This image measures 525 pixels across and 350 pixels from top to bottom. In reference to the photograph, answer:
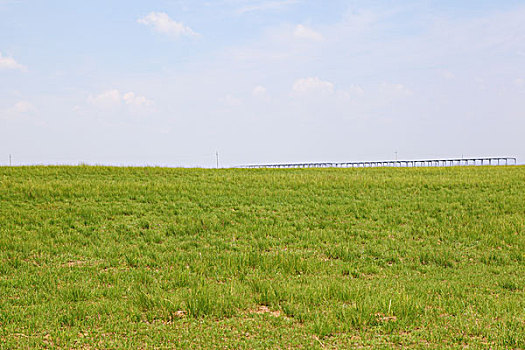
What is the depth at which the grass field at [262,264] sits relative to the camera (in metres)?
7.42

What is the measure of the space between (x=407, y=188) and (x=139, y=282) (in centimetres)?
1942

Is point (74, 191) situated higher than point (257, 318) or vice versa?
point (74, 191)

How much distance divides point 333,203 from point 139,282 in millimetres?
12791

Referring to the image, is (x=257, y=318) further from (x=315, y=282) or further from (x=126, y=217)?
Result: (x=126, y=217)

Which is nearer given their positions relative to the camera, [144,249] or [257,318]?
[257,318]

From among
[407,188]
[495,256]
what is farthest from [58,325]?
[407,188]

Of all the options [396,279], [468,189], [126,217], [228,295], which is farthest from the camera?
[468,189]

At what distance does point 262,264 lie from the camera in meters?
12.2

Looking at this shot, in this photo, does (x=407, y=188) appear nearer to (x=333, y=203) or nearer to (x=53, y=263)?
(x=333, y=203)

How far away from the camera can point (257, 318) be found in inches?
313

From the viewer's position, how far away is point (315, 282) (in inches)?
408

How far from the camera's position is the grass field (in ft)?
24.3

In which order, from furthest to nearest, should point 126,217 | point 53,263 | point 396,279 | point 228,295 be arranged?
point 126,217 → point 53,263 → point 396,279 → point 228,295

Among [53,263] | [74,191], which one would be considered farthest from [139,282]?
[74,191]
